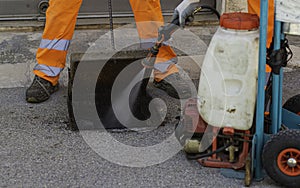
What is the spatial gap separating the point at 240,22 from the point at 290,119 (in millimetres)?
644

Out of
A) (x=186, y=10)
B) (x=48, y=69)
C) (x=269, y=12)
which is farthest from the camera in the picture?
(x=48, y=69)

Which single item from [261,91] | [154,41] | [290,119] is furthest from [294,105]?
[154,41]

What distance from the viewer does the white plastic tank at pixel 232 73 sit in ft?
9.03

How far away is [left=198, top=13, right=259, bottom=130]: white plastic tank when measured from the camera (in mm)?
2752

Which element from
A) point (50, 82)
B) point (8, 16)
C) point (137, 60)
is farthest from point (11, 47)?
point (137, 60)

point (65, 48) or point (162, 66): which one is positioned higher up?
point (65, 48)

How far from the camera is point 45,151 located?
322cm

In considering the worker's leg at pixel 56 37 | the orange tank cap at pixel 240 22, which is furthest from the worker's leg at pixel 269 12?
the worker's leg at pixel 56 37

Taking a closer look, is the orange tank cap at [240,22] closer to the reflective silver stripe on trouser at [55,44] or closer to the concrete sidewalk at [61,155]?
the concrete sidewalk at [61,155]

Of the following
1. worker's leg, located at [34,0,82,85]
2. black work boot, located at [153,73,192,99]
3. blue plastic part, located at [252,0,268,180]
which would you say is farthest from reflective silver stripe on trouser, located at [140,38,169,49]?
blue plastic part, located at [252,0,268,180]

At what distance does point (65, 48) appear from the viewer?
3885mm

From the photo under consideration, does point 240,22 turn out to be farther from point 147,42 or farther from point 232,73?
point 147,42

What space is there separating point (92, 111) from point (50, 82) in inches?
24.1

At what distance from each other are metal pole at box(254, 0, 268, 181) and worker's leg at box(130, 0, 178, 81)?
1319mm
